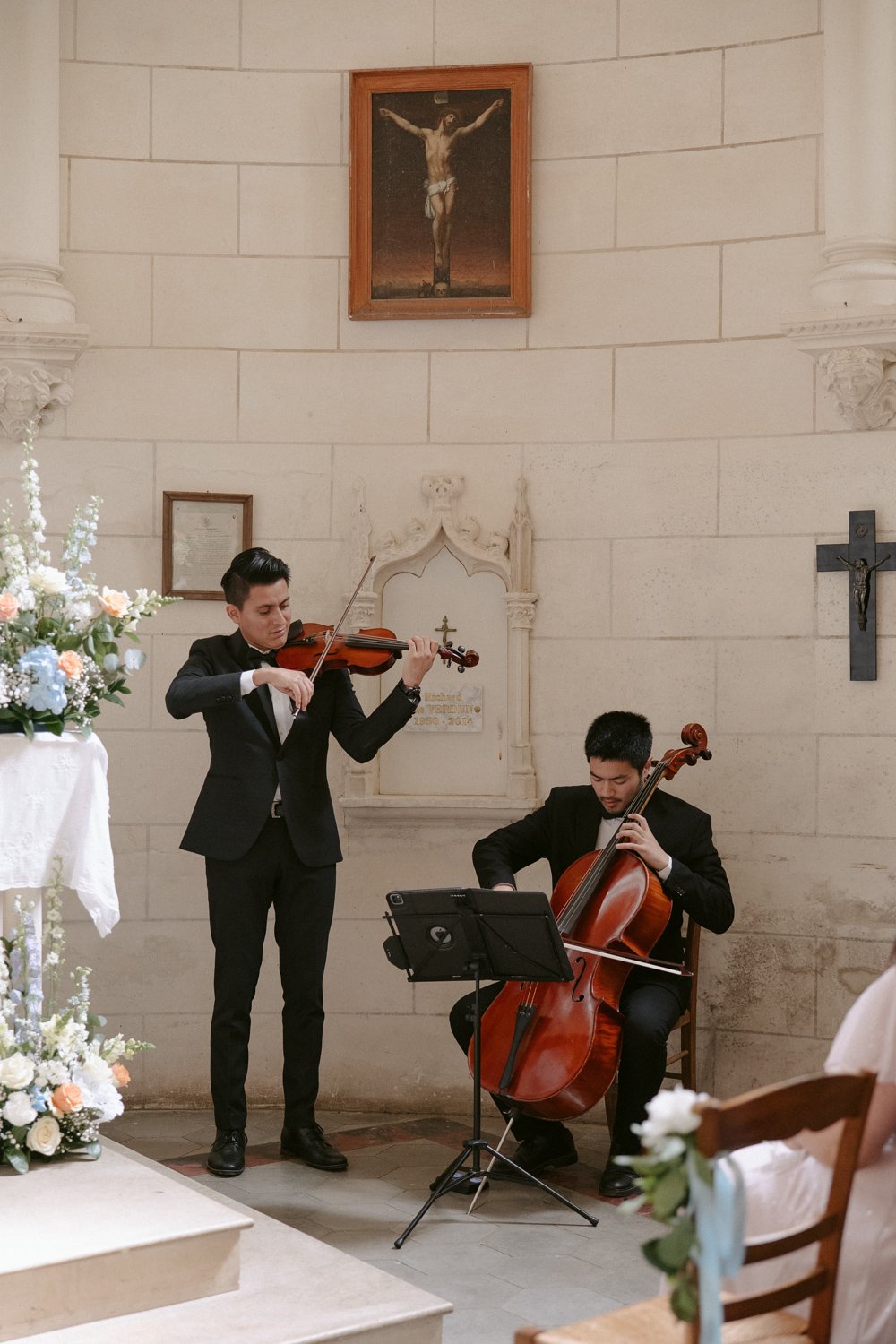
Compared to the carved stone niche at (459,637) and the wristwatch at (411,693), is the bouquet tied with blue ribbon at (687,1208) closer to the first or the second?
the wristwatch at (411,693)

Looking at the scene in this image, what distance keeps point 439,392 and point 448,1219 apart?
9.20 ft

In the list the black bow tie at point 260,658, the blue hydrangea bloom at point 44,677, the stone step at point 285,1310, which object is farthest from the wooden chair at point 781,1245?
the black bow tie at point 260,658

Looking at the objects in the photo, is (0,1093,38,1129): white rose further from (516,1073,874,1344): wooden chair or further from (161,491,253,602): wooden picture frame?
(161,491,253,602): wooden picture frame

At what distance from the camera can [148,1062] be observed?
200 inches

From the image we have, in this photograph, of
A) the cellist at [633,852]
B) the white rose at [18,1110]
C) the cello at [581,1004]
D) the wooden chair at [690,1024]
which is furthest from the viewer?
the wooden chair at [690,1024]

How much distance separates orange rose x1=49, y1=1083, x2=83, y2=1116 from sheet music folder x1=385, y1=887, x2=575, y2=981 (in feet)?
2.94

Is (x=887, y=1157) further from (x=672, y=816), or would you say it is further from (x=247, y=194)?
(x=247, y=194)

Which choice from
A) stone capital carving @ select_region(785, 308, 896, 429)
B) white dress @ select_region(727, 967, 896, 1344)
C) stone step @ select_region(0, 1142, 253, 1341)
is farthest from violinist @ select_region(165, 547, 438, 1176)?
white dress @ select_region(727, 967, 896, 1344)

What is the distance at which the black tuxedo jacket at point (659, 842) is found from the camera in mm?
4246

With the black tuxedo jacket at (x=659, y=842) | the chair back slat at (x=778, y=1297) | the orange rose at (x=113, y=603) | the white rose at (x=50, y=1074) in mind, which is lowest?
the white rose at (x=50, y=1074)

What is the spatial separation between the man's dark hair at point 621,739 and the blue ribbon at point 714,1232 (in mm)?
2610

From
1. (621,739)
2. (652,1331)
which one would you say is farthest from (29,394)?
(652,1331)

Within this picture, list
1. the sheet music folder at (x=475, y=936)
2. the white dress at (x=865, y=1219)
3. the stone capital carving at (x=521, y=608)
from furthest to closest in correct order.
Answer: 1. the stone capital carving at (x=521, y=608)
2. the sheet music folder at (x=475, y=936)
3. the white dress at (x=865, y=1219)

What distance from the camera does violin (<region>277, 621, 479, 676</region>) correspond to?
4145 mm
